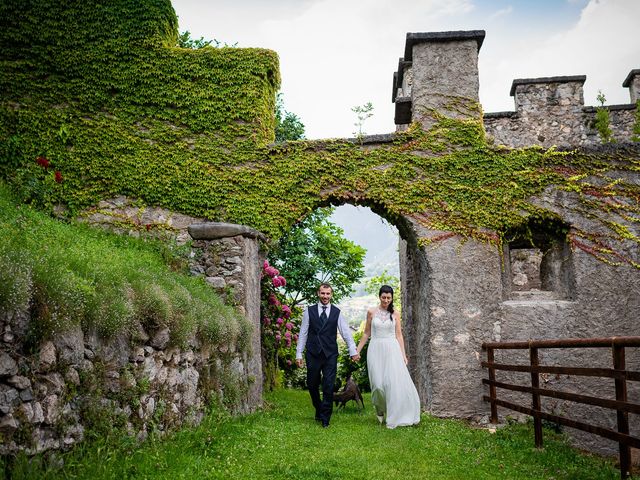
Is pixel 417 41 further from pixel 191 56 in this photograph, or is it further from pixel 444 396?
pixel 444 396

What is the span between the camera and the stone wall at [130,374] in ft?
11.3

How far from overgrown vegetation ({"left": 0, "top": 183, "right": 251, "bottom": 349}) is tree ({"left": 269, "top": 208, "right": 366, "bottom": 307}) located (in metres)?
9.71

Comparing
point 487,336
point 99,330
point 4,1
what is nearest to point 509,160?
point 487,336

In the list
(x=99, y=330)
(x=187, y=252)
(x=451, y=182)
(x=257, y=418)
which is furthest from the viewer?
(x=451, y=182)

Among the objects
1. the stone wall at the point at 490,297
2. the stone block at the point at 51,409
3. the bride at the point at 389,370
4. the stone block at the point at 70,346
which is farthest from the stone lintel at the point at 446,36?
the stone block at the point at 51,409

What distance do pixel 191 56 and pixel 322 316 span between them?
6.18 metres

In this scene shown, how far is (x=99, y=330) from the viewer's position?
438cm

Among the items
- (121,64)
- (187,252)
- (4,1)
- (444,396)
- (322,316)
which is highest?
(4,1)

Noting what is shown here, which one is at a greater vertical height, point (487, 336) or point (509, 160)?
point (509, 160)

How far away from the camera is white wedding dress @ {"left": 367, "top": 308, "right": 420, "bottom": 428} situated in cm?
793

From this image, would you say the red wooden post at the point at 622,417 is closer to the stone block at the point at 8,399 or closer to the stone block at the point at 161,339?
the stone block at the point at 161,339

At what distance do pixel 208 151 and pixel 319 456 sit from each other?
6801mm

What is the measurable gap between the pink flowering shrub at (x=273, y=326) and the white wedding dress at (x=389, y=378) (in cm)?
471

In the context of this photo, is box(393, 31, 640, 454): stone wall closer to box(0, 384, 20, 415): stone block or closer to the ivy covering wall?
the ivy covering wall
